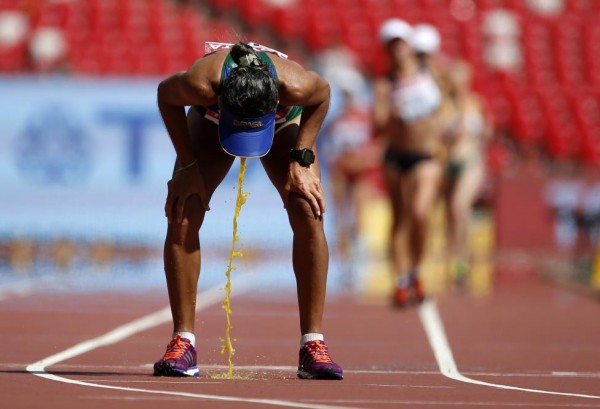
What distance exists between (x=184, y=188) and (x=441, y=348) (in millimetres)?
2560

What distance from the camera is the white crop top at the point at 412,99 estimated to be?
43.1 ft

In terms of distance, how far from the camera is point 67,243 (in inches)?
765

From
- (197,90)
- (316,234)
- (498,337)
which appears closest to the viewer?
(197,90)

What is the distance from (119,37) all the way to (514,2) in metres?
8.07

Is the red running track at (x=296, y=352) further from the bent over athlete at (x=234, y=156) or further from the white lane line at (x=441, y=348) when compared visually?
the bent over athlete at (x=234, y=156)

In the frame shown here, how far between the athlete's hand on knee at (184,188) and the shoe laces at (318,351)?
34.0 inches

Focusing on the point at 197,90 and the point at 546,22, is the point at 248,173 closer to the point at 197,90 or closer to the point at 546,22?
the point at 546,22

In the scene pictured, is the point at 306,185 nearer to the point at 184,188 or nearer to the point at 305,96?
the point at 305,96

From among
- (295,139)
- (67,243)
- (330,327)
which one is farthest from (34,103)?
(295,139)

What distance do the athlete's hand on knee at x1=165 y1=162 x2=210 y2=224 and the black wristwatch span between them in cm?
46

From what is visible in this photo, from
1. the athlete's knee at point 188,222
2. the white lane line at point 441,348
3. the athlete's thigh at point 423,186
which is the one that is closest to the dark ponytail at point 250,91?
the athlete's knee at point 188,222

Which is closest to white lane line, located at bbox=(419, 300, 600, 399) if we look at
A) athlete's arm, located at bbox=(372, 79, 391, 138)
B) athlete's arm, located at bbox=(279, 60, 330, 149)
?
athlete's arm, located at bbox=(279, 60, 330, 149)

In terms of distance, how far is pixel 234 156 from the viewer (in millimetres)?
6523

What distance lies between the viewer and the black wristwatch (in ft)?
21.3
